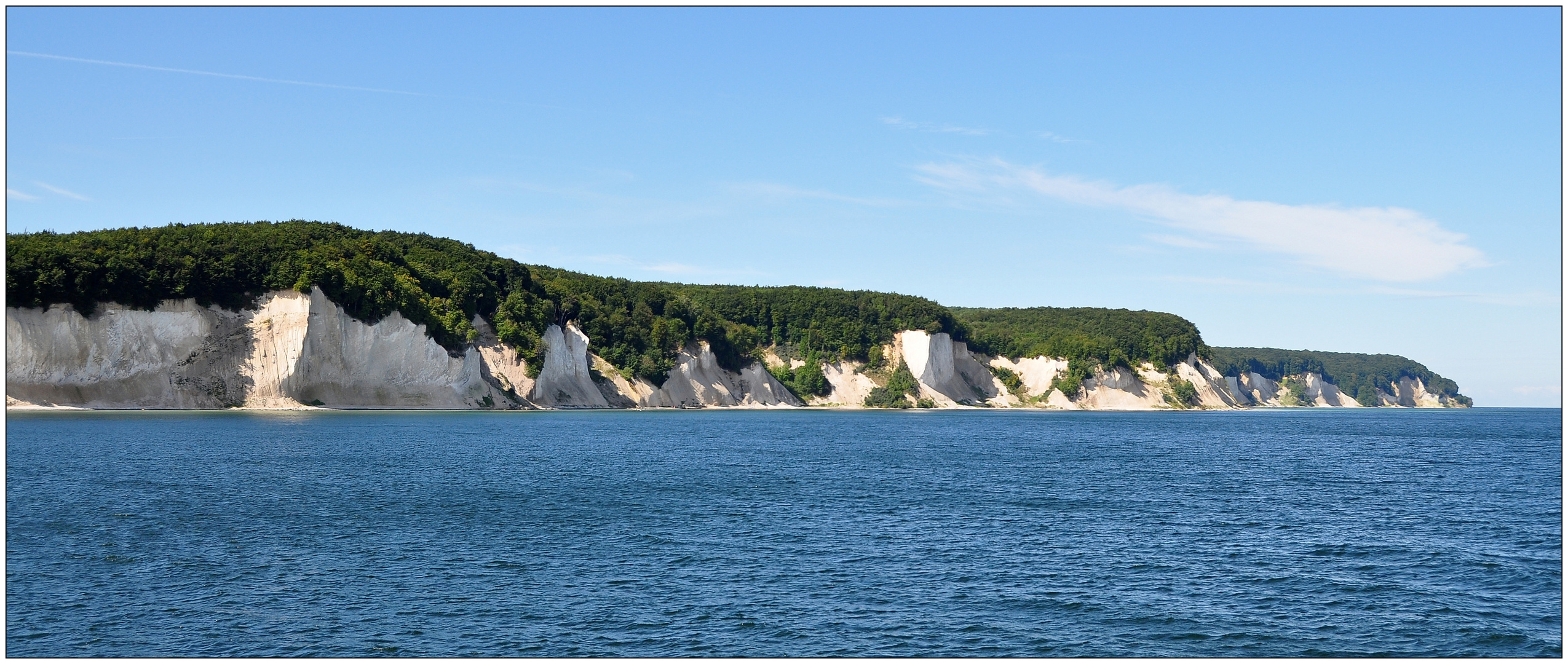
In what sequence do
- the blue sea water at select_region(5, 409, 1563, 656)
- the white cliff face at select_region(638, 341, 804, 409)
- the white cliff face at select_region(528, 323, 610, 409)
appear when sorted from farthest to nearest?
the white cliff face at select_region(638, 341, 804, 409), the white cliff face at select_region(528, 323, 610, 409), the blue sea water at select_region(5, 409, 1563, 656)

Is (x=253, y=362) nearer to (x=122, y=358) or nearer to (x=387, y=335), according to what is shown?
(x=122, y=358)

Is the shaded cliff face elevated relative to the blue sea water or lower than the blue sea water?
elevated

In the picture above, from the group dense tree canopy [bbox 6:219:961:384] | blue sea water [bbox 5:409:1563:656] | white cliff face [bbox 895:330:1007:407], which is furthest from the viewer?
white cliff face [bbox 895:330:1007:407]

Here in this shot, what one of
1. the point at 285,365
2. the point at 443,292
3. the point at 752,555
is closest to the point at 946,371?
the point at 443,292

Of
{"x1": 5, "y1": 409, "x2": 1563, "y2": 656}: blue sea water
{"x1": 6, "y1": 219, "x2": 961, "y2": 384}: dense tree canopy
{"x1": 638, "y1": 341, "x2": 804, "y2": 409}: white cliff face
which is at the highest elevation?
{"x1": 6, "y1": 219, "x2": 961, "y2": 384}: dense tree canopy

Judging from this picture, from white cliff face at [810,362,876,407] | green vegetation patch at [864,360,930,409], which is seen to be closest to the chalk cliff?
white cliff face at [810,362,876,407]

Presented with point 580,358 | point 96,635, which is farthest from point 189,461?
point 580,358

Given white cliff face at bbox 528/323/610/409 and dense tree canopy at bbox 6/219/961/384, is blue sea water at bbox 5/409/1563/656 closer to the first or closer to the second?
dense tree canopy at bbox 6/219/961/384

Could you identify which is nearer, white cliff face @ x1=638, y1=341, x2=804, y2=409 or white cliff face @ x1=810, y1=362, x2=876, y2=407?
white cliff face @ x1=638, y1=341, x2=804, y2=409
